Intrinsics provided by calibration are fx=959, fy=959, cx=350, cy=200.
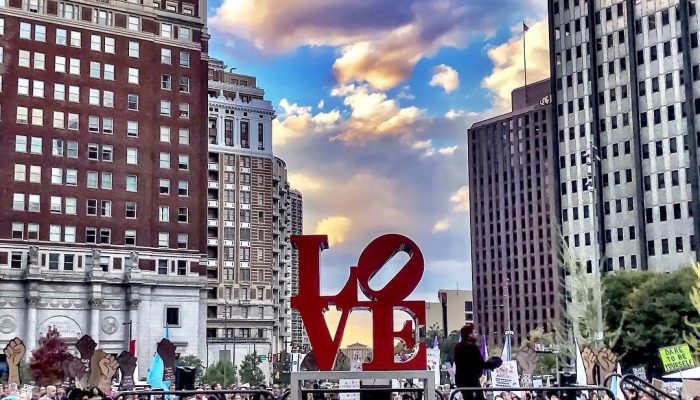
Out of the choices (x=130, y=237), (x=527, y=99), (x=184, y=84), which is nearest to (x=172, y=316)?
(x=130, y=237)

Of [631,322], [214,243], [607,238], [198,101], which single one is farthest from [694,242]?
[214,243]

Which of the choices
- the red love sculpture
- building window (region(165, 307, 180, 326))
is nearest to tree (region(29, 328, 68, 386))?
building window (region(165, 307, 180, 326))

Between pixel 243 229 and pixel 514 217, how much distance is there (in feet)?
238

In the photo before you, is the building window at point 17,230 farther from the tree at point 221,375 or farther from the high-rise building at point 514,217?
the high-rise building at point 514,217

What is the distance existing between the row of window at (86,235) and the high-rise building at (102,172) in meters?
0.11

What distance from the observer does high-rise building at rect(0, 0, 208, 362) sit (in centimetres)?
8562

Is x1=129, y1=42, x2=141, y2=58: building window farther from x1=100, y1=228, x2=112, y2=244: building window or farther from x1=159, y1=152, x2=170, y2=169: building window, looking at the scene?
x1=100, y1=228, x2=112, y2=244: building window

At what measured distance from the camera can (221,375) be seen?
306 feet

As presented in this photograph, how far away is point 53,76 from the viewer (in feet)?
289

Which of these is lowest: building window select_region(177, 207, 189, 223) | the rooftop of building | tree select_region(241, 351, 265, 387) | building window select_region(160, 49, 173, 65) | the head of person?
tree select_region(241, 351, 265, 387)

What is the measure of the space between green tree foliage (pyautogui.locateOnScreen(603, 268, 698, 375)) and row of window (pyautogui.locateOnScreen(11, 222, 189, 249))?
139 ft

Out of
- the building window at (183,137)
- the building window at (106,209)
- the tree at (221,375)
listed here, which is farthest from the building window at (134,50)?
the tree at (221,375)

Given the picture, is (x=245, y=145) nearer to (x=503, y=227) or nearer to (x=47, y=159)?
(x=47, y=159)

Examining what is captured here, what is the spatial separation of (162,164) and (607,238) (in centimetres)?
4868
